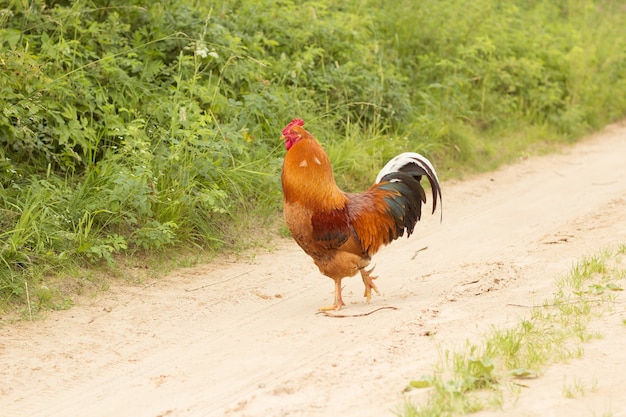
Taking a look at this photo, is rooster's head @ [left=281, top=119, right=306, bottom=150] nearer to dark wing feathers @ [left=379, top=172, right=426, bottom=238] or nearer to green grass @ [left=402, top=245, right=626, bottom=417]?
dark wing feathers @ [left=379, top=172, right=426, bottom=238]

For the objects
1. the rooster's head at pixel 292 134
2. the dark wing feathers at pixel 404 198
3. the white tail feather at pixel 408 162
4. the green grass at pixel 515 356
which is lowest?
the green grass at pixel 515 356

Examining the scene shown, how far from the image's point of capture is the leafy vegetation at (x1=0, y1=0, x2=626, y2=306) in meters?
7.47

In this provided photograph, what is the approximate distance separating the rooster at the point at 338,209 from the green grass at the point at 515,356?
1397 mm

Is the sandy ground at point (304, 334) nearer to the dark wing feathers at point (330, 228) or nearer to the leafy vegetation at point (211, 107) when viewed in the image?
the dark wing feathers at point (330, 228)

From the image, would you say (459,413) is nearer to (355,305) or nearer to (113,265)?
(355,305)

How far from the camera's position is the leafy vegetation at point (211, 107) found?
7.47m

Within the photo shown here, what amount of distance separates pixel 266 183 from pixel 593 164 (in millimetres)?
5388

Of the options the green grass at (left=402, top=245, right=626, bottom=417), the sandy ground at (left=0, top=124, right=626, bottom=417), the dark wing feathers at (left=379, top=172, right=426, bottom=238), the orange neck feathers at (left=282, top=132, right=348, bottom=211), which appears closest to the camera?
the green grass at (left=402, top=245, right=626, bottom=417)

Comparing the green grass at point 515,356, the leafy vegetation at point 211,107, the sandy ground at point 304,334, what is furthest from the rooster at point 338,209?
the leafy vegetation at point 211,107

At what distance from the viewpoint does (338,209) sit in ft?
21.3

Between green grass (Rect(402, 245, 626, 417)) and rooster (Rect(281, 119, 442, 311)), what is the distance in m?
1.40

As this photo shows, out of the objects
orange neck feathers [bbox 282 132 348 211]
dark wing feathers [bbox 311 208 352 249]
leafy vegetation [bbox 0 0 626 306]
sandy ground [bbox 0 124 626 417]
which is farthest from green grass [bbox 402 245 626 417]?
leafy vegetation [bbox 0 0 626 306]

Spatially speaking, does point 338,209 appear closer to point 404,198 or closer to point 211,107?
point 404,198

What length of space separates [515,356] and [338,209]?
2118 mm
